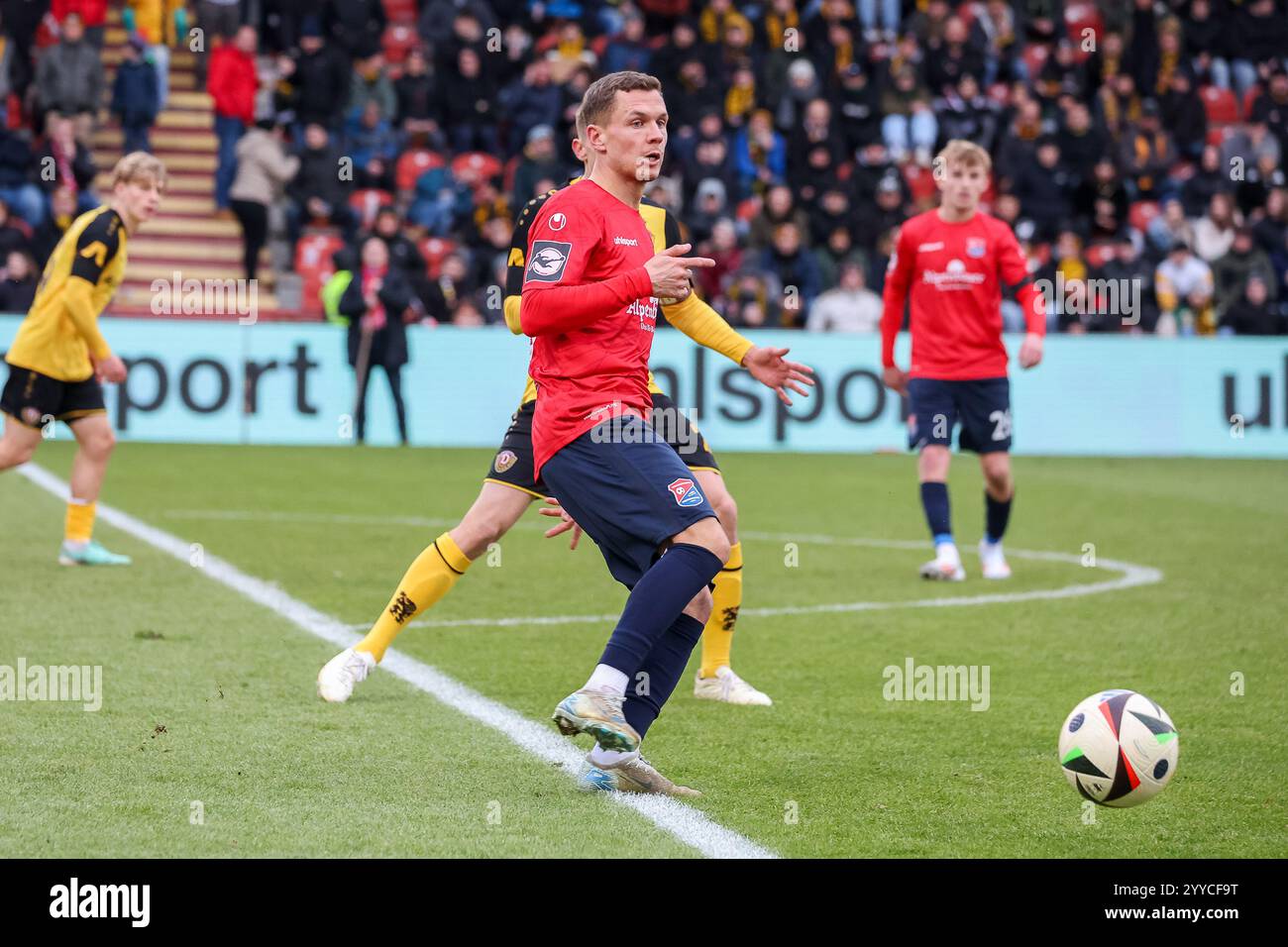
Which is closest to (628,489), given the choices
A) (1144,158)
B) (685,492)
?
(685,492)

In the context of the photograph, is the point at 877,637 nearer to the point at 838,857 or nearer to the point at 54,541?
the point at 838,857

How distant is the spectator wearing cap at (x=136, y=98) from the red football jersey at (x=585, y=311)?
1742cm

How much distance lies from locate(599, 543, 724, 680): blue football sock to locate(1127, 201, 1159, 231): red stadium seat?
18548 millimetres

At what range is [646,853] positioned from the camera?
4270 millimetres

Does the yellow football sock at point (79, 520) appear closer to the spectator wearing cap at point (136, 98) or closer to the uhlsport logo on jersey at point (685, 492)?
the uhlsport logo on jersey at point (685, 492)

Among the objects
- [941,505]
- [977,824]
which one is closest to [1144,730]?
[977,824]

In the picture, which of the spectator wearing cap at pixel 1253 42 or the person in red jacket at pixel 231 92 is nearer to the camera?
the person in red jacket at pixel 231 92

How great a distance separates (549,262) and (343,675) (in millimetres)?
1948

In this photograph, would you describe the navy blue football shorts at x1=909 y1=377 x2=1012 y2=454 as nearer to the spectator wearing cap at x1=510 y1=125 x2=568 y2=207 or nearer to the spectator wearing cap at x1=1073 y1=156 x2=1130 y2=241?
the spectator wearing cap at x1=510 y1=125 x2=568 y2=207

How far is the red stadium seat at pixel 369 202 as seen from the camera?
2058cm

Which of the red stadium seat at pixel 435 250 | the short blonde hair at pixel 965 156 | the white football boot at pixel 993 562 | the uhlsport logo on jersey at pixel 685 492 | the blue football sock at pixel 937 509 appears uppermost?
the short blonde hair at pixel 965 156

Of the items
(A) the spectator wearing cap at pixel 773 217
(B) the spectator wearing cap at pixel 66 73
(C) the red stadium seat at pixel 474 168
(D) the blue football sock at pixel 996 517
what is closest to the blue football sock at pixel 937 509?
(D) the blue football sock at pixel 996 517

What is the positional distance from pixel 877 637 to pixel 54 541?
17.2 feet

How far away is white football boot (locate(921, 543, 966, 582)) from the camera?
32.8 ft
